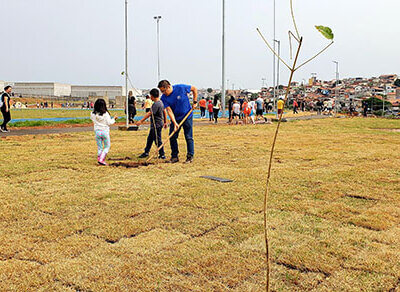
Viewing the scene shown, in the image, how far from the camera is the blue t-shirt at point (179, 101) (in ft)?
27.9

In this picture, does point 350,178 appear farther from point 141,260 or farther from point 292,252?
point 141,260

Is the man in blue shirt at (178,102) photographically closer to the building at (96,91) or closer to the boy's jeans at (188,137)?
the boy's jeans at (188,137)

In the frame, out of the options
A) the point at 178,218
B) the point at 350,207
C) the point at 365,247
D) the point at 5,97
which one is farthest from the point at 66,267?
the point at 5,97

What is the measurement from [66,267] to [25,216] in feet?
5.35

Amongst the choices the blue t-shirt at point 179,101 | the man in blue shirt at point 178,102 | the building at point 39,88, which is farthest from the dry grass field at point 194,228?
the building at point 39,88

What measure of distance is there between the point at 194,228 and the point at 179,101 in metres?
4.62

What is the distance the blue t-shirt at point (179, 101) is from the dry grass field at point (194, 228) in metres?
1.20

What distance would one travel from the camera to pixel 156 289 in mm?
2941

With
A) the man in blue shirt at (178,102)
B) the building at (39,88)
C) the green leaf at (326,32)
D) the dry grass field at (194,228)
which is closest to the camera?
the green leaf at (326,32)

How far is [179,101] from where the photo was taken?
8508 mm

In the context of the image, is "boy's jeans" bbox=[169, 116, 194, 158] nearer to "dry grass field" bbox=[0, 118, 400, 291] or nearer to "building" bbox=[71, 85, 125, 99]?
"dry grass field" bbox=[0, 118, 400, 291]

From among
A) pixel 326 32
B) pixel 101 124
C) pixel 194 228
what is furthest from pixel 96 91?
pixel 326 32

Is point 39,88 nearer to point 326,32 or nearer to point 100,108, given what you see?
point 100,108

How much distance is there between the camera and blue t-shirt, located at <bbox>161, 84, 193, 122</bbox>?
334 inches
